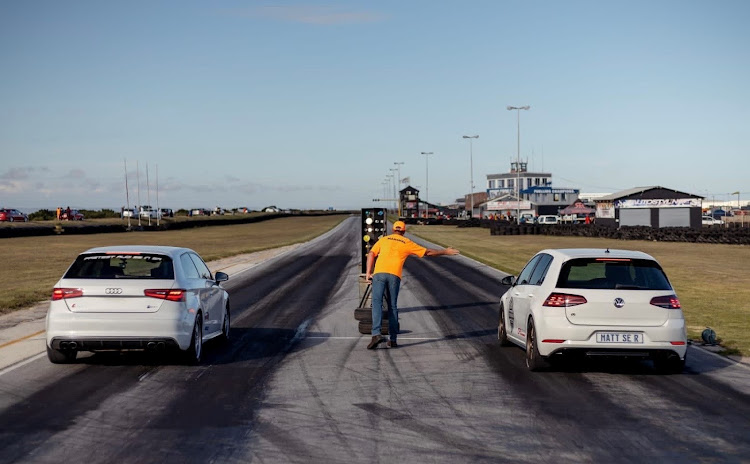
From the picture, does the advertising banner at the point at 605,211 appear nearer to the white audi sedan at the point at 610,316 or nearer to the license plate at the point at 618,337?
the white audi sedan at the point at 610,316

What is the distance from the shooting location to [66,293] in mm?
11602

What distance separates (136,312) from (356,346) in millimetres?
3839

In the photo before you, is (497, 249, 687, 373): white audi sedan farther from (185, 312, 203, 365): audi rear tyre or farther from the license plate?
(185, 312, 203, 365): audi rear tyre

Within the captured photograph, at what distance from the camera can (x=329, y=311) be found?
1953cm

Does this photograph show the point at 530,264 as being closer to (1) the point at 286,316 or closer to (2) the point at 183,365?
(2) the point at 183,365

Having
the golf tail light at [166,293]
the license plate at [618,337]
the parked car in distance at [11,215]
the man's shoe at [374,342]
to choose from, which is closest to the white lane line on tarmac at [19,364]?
the golf tail light at [166,293]

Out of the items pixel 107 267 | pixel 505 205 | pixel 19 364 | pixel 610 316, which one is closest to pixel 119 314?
pixel 107 267

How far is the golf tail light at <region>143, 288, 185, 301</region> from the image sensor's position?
38.2 feet

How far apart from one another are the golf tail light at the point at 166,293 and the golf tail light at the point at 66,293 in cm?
84

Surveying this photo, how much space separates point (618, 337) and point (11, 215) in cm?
9347

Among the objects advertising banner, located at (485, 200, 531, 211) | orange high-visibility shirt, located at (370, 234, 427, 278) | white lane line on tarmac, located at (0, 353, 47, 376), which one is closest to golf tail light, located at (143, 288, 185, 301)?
white lane line on tarmac, located at (0, 353, 47, 376)

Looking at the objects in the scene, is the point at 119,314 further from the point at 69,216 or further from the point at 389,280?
the point at 69,216

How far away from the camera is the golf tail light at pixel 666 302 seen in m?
11.3

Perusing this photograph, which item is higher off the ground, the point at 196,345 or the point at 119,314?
the point at 119,314
